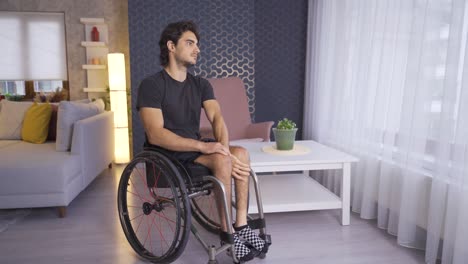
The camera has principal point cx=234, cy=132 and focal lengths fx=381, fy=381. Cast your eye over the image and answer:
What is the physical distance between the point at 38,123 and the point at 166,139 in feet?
6.23

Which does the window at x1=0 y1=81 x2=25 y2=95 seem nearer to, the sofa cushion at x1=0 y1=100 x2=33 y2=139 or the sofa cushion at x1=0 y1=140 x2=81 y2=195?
the sofa cushion at x1=0 y1=100 x2=33 y2=139

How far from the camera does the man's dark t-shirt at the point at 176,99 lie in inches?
72.7

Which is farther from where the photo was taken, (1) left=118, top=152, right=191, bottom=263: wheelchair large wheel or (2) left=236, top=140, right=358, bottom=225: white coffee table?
(2) left=236, top=140, right=358, bottom=225: white coffee table

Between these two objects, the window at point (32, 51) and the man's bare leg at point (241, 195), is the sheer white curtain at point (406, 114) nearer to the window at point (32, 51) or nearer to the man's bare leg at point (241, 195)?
the man's bare leg at point (241, 195)

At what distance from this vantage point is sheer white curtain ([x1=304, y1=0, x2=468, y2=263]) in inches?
68.1

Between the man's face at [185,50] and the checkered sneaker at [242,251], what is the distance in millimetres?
917

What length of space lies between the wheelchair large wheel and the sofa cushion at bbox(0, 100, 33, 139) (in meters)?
1.37

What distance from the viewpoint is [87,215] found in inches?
101

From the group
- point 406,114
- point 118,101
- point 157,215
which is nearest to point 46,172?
point 157,215

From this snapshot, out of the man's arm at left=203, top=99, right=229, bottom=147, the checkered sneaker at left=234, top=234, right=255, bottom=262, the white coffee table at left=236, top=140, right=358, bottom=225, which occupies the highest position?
the man's arm at left=203, top=99, right=229, bottom=147

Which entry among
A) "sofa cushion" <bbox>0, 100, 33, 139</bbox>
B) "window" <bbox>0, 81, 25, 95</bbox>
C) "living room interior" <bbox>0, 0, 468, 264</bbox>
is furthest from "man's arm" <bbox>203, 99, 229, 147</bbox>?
"window" <bbox>0, 81, 25, 95</bbox>

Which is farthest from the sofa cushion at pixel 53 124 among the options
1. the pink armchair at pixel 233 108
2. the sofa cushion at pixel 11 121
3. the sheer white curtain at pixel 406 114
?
the sheer white curtain at pixel 406 114

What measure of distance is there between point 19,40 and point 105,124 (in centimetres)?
→ 221

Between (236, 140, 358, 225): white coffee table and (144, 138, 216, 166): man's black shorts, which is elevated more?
(144, 138, 216, 166): man's black shorts
